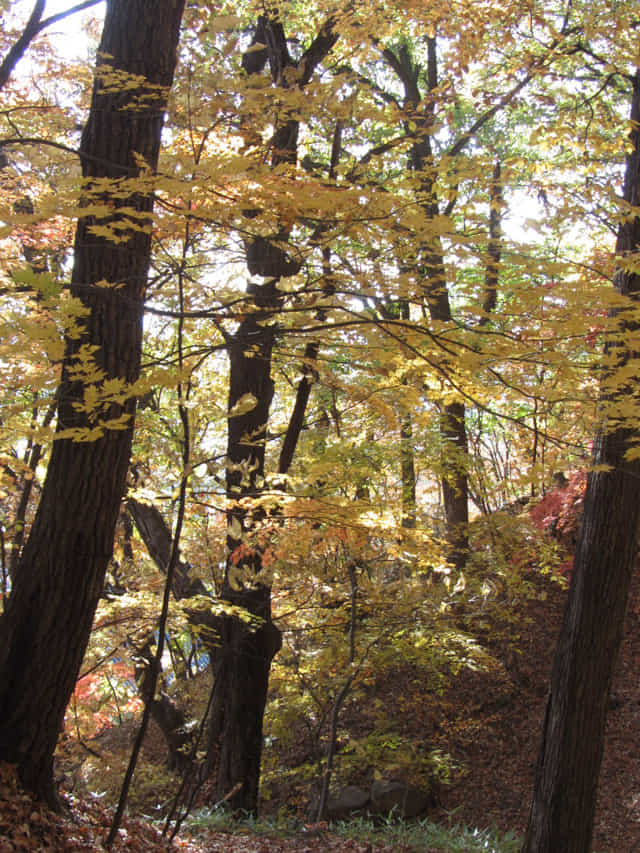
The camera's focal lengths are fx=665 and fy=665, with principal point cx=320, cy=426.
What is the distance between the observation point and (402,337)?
335 cm

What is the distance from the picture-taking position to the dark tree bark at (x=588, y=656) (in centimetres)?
483

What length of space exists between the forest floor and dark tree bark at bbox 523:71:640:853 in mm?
948

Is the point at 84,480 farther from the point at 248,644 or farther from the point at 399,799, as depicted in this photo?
the point at 399,799

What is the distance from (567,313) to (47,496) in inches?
104

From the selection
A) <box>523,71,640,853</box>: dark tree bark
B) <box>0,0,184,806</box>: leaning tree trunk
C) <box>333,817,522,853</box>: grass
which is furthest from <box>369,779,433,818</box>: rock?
<box>0,0,184,806</box>: leaning tree trunk

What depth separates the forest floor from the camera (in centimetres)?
524

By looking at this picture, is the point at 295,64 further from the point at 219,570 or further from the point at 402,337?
the point at 219,570

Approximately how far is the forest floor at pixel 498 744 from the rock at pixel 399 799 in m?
0.17

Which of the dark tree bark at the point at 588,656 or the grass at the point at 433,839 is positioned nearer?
the dark tree bark at the point at 588,656

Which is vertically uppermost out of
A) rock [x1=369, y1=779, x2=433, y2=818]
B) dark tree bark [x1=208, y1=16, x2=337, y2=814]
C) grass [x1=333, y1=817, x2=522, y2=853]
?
dark tree bark [x1=208, y1=16, x2=337, y2=814]

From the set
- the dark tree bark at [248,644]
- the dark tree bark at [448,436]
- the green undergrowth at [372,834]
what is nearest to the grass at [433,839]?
the green undergrowth at [372,834]

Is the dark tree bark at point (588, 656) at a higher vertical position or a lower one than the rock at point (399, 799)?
higher

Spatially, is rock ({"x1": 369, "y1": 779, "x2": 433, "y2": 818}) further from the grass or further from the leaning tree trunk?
the leaning tree trunk

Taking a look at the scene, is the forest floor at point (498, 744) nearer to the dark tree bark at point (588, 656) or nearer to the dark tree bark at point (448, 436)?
the dark tree bark at point (588, 656)
